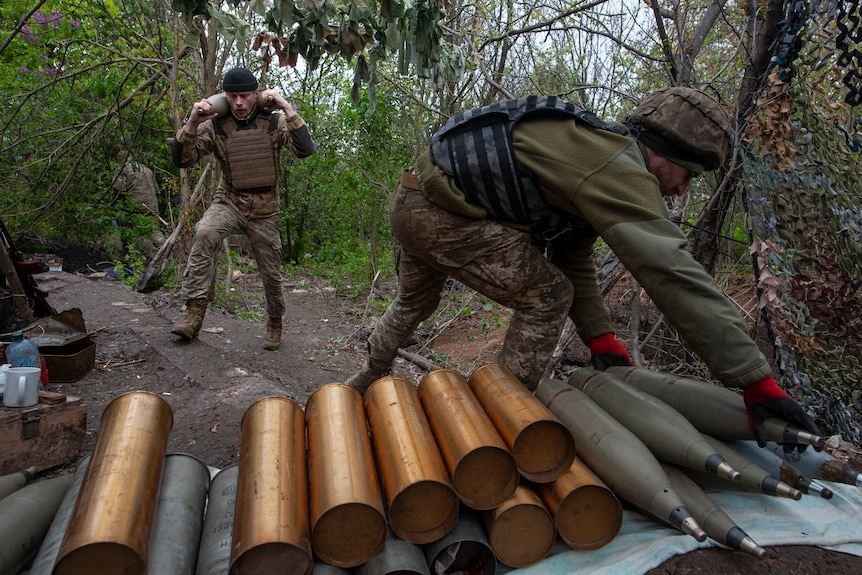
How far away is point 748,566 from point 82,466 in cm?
232

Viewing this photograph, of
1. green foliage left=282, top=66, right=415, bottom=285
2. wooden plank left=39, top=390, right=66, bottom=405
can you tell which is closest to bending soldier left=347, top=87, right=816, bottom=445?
wooden plank left=39, top=390, right=66, bottom=405

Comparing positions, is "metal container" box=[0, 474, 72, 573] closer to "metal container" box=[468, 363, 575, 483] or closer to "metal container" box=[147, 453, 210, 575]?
"metal container" box=[147, 453, 210, 575]

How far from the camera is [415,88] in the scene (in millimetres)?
7602

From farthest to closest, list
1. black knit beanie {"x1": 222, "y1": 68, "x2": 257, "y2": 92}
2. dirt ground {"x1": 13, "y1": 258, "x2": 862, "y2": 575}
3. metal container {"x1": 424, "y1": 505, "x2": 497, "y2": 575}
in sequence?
1. black knit beanie {"x1": 222, "y1": 68, "x2": 257, "y2": 92}
2. dirt ground {"x1": 13, "y1": 258, "x2": 862, "y2": 575}
3. metal container {"x1": 424, "y1": 505, "x2": 497, "y2": 575}

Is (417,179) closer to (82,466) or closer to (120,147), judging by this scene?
(82,466)

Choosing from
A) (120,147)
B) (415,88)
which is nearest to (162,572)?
(415,88)

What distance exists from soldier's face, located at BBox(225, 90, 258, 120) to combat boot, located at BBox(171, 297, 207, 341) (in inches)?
61.4

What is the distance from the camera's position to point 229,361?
4.59 meters

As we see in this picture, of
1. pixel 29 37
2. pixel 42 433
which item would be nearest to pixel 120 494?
pixel 42 433

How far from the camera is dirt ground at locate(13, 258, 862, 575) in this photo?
2100 millimetres

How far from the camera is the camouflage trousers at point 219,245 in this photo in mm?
4734

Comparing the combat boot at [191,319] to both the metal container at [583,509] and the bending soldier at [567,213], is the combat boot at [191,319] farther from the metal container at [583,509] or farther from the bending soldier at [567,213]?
the metal container at [583,509]

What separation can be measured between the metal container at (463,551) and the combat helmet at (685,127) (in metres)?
1.62

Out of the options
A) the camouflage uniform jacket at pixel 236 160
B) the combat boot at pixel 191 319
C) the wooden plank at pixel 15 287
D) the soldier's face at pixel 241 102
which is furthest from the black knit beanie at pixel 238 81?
the wooden plank at pixel 15 287
